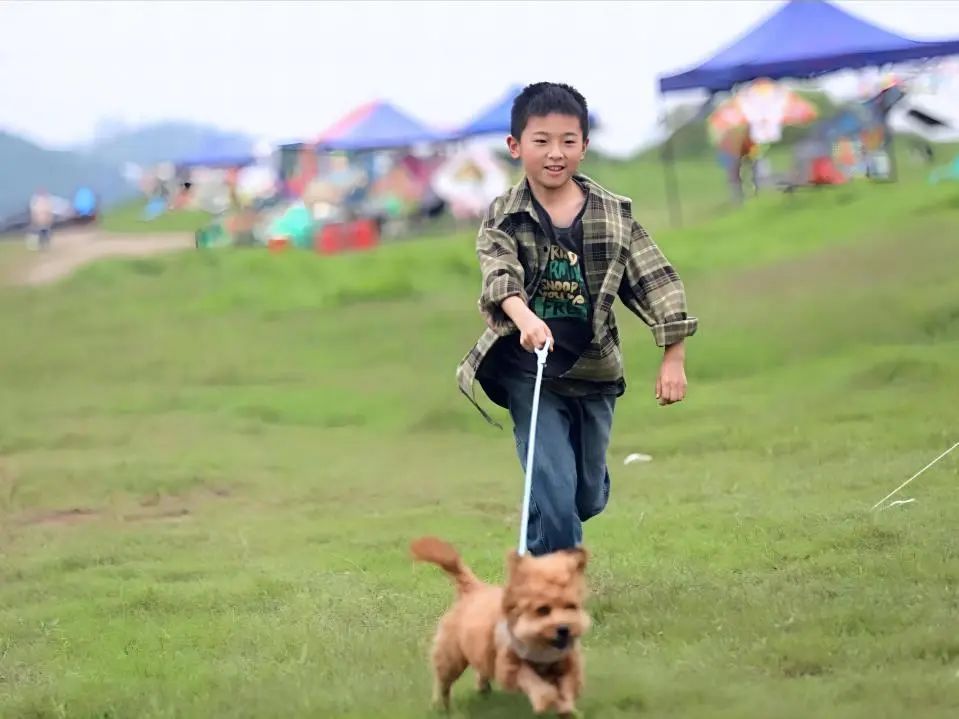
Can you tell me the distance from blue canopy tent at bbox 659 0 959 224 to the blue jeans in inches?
396

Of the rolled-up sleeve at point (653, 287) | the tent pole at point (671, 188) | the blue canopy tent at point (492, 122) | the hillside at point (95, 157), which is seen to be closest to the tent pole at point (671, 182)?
the tent pole at point (671, 188)

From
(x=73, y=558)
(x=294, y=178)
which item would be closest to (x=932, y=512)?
(x=73, y=558)

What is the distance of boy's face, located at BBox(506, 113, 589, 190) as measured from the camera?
341cm

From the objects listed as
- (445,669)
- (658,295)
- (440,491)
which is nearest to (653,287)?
(658,295)

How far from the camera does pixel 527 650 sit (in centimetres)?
275

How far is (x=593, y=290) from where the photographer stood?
3.55m

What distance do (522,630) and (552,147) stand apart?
1.25 metres

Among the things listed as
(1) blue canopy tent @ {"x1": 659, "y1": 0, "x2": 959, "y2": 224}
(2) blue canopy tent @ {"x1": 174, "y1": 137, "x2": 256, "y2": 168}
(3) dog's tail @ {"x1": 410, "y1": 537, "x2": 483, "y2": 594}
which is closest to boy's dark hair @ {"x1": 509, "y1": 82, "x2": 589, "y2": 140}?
(3) dog's tail @ {"x1": 410, "y1": 537, "x2": 483, "y2": 594}

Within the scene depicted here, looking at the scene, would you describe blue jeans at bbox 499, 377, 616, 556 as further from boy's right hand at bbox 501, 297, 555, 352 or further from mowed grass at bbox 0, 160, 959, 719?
mowed grass at bbox 0, 160, 959, 719

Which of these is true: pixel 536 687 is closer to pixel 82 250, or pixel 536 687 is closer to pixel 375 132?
pixel 82 250

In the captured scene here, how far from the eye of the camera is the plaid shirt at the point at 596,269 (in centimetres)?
350

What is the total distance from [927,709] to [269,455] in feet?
15.7

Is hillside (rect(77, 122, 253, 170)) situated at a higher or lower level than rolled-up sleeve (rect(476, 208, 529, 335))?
higher

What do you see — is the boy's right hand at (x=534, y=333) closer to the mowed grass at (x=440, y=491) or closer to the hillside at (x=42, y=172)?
the mowed grass at (x=440, y=491)
